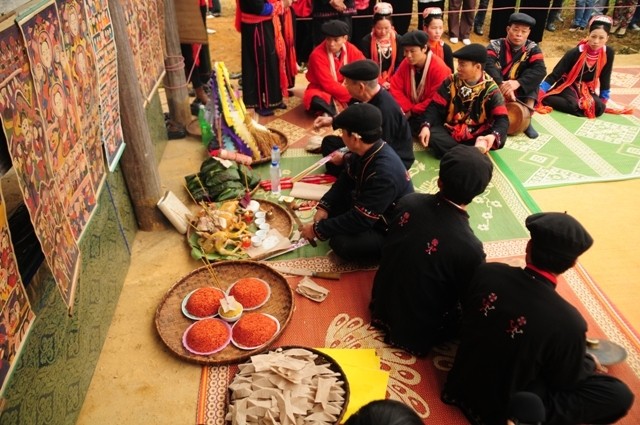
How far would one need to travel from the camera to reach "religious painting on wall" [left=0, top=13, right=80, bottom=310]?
6.41 feet

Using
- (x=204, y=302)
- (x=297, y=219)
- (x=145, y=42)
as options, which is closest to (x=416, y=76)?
(x=297, y=219)

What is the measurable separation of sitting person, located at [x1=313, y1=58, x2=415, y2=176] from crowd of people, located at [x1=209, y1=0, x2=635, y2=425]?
0.02 meters

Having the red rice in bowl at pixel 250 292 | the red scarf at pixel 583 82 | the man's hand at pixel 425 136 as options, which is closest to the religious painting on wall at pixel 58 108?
the red rice in bowl at pixel 250 292

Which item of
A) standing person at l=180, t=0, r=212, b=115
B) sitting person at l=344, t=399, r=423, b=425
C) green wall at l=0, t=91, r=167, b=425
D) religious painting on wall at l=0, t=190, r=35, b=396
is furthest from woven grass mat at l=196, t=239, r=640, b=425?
standing person at l=180, t=0, r=212, b=115

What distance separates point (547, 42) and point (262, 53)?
20.2 feet

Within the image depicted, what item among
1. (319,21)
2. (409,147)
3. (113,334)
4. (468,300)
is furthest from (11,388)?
(319,21)

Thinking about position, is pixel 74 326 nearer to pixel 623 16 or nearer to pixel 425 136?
pixel 425 136

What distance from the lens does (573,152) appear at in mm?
5355

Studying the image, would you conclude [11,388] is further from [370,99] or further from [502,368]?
[370,99]

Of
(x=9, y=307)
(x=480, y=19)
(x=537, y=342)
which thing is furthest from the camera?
(x=480, y=19)

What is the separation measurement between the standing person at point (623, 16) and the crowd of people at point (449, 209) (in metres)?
4.47

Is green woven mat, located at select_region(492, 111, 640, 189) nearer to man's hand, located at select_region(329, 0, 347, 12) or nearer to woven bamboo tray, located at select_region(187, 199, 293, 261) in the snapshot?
woven bamboo tray, located at select_region(187, 199, 293, 261)

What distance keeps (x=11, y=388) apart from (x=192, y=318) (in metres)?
1.30

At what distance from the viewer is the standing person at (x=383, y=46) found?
6.11m
